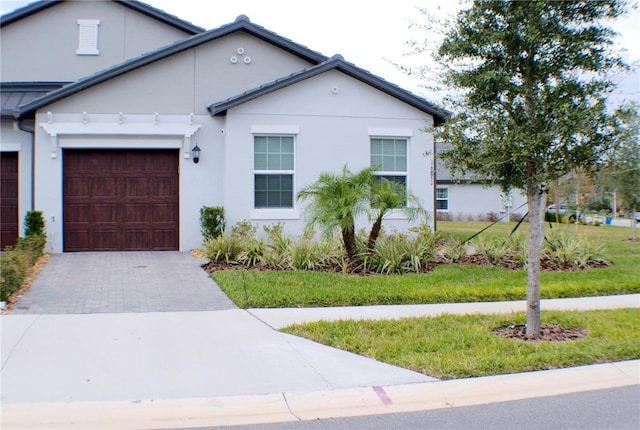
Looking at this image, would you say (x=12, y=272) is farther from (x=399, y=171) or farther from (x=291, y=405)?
(x=399, y=171)

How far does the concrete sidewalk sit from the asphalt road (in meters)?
0.16

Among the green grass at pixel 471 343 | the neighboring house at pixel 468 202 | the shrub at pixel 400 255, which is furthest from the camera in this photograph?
the neighboring house at pixel 468 202

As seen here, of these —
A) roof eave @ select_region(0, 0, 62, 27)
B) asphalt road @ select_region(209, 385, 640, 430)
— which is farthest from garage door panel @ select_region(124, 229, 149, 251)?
asphalt road @ select_region(209, 385, 640, 430)

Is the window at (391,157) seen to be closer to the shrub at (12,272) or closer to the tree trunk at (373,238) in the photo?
the tree trunk at (373,238)

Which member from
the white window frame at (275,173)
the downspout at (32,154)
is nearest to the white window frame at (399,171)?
the white window frame at (275,173)

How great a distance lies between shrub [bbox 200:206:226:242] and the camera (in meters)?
14.4

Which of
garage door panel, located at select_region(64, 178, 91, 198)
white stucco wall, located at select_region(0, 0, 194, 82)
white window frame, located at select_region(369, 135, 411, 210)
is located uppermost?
white stucco wall, located at select_region(0, 0, 194, 82)

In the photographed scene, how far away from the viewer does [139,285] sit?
10555 mm

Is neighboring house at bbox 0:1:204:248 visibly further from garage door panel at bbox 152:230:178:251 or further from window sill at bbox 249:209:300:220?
window sill at bbox 249:209:300:220

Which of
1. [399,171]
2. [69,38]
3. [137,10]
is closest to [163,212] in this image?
[399,171]

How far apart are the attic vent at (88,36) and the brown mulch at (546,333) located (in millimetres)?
15287

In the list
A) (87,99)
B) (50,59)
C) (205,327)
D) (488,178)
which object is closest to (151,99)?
(87,99)

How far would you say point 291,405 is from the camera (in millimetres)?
5320

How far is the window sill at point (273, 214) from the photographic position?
47.9 feet
